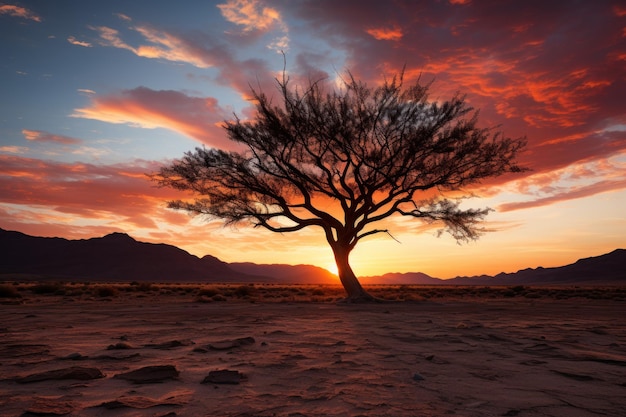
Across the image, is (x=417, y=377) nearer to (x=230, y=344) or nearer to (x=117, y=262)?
(x=230, y=344)

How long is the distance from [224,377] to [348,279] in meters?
14.1

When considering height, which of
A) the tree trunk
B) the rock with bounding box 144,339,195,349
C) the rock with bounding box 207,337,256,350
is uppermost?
the tree trunk

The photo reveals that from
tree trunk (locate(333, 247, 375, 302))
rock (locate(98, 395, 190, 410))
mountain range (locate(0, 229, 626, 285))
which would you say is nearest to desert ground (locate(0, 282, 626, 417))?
rock (locate(98, 395, 190, 410))

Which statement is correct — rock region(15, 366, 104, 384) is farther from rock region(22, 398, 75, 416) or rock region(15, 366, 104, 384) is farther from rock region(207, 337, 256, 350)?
rock region(207, 337, 256, 350)

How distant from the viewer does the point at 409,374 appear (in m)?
4.09

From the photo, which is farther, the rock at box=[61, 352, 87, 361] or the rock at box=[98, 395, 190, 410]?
the rock at box=[61, 352, 87, 361]

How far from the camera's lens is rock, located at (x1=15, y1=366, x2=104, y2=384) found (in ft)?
11.9

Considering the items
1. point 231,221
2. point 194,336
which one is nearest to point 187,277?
point 231,221

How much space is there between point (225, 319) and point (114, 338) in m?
3.35

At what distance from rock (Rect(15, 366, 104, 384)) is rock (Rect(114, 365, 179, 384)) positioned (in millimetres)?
211

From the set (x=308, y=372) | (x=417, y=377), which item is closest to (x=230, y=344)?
(x=308, y=372)

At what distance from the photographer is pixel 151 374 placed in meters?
3.78

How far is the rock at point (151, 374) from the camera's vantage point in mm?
3681

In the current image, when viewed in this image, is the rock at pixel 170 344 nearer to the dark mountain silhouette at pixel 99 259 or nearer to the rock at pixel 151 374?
the rock at pixel 151 374
